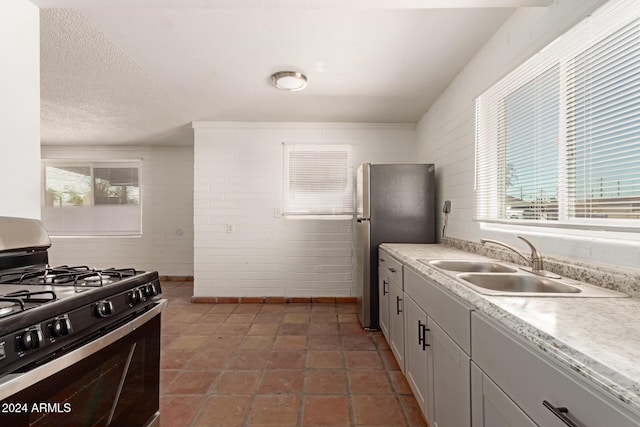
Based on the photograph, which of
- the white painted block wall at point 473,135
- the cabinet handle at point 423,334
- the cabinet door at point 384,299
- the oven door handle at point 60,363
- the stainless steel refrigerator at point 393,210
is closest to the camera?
the oven door handle at point 60,363

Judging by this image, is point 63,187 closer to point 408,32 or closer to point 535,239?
point 408,32

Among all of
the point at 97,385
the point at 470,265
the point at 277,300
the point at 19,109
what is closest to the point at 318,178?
the point at 277,300

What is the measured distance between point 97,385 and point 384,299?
2288 millimetres

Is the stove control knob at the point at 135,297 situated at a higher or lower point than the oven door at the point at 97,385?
higher

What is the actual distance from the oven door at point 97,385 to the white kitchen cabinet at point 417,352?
4.46 ft

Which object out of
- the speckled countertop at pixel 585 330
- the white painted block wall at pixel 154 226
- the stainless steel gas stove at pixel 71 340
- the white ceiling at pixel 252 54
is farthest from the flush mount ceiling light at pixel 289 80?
the white painted block wall at pixel 154 226

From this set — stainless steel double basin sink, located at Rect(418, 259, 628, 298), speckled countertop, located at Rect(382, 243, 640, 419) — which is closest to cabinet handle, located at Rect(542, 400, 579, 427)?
speckled countertop, located at Rect(382, 243, 640, 419)

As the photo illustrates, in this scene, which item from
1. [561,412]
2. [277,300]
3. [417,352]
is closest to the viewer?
[561,412]

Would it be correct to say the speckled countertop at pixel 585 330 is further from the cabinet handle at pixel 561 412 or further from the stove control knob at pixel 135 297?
the stove control knob at pixel 135 297

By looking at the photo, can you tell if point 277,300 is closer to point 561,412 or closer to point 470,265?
point 470,265

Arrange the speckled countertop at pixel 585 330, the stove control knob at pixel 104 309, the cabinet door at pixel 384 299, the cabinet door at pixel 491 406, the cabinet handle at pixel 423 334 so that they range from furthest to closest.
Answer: the cabinet door at pixel 384 299
the cabinet handle at pixel 423 334
the stove control knob at pixel 104 309
the cabinet door at pixel 491 406
the speckled countertop at pixel 585 330

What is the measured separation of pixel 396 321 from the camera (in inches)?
93.9

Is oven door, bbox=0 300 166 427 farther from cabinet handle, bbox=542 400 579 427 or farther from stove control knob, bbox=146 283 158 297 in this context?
cabinet handle, bbox=542 400 579 427

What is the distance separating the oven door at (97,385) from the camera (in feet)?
2.57
